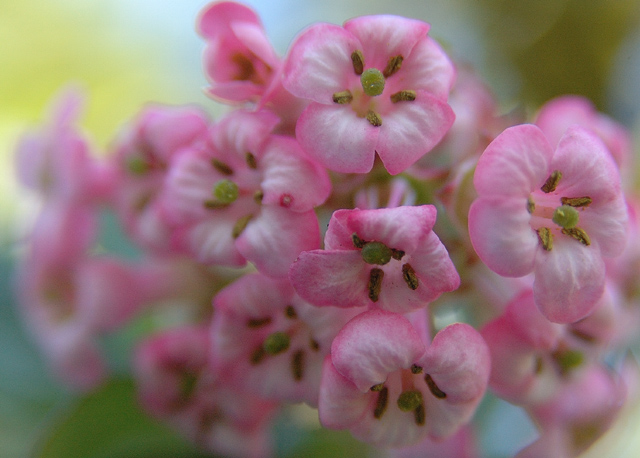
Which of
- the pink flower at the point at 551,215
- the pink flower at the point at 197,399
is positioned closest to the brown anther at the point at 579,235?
the pink flower at the point at 551,215

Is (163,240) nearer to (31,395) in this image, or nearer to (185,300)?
(185,300)

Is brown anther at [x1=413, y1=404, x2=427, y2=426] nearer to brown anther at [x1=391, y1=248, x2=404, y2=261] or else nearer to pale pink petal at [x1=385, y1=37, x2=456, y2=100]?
brown anther at [x1=391, y1=248, x2=404, y2=261]

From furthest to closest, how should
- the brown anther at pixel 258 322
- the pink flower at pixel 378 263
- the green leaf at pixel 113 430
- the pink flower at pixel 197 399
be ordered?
the green leaf at pixel 113 430 < the pink flower at pixel 197 399 < the brown anther at pixel 258 322 < the pink flower at pixel 378 263

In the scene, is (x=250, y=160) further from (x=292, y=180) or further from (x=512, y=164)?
(x=512, y=164)

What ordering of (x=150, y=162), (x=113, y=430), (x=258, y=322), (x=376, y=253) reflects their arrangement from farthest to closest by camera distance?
1. (x=113, y=430)
2. (x=150, y=162)
3. (x=258, y=322)
4. (x=376, y=253)

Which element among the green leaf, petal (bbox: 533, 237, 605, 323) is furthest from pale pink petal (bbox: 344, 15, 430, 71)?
the green leaf

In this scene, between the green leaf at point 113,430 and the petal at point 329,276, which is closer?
the petal at point 329,276

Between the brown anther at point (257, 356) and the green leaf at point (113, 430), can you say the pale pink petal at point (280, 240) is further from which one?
the green leaf at point (113, 430)

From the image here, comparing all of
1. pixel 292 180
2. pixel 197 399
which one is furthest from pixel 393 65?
pixel 197 399

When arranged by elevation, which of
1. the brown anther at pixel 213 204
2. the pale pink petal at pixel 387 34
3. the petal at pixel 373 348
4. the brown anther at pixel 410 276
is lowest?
the petal at pixel 373 348
